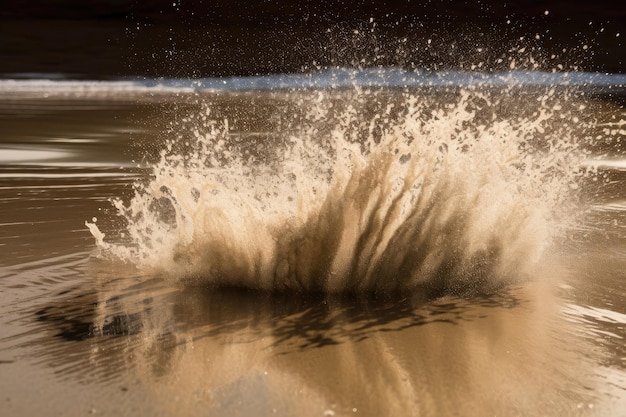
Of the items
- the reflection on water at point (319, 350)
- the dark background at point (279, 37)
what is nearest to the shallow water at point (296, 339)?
the reflection on water at point (319, 350)

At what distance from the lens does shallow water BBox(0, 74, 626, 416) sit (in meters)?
2.56

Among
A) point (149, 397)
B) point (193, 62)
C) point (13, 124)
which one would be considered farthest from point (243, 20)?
point (149, 397)

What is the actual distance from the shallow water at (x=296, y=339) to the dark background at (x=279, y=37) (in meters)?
19.9

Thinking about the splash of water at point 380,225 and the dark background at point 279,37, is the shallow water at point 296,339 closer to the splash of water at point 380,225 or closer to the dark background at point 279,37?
the splash of water at point 380,225

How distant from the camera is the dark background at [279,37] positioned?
24.9 metres

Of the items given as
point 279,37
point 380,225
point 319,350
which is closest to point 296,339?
point 319,350

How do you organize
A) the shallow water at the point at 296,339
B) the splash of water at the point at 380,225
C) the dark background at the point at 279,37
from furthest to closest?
the dark background at the point at 279,37, the splash of water at the point at 380,225, the shallow water at the point at 296,339

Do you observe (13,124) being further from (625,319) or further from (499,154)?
(625,319)

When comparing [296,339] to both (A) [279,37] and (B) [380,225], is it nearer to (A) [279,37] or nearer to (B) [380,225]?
(B) [380,225]

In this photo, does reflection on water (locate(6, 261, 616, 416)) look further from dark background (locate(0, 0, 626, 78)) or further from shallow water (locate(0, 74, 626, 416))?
dark background (locate(0, 0, 626, 78))

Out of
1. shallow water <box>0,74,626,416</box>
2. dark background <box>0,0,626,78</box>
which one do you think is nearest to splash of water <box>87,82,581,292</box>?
shallow water <box>0,74,626,416</box>

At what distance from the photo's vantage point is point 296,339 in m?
3.11

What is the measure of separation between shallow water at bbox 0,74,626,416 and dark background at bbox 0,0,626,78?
19879 mm

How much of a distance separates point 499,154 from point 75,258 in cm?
222
